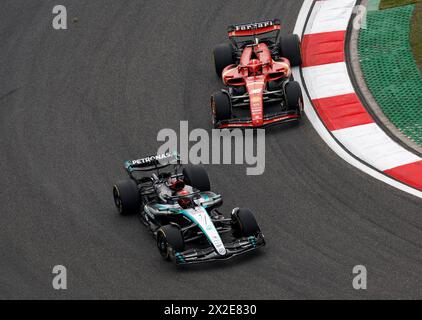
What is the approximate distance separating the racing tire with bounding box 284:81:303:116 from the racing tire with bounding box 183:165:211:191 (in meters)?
2.62

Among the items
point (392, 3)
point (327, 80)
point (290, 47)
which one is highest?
point (392, 3)

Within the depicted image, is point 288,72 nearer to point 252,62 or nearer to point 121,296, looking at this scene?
point 252,62

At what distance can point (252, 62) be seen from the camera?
54.4 feet

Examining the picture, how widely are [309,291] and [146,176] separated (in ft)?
13.5

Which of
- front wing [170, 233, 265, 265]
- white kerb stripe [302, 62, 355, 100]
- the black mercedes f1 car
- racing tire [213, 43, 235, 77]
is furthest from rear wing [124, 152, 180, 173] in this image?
racing tire [213, 43, 235, 77]

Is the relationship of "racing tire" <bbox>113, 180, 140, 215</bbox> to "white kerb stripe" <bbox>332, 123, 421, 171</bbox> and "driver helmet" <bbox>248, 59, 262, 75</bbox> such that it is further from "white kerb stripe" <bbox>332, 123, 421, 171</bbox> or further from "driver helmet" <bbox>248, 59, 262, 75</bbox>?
"driver helmet" <bbox>248, 59, 262, 75</bbox>

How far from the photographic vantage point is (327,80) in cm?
1684

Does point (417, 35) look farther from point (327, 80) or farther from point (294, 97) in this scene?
point (294, 97)

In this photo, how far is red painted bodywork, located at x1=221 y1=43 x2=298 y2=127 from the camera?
15977 mm

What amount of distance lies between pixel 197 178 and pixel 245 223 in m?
1.31

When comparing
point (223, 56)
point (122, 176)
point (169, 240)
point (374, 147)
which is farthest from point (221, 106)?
point (169, 240)

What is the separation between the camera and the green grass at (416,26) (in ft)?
55.7

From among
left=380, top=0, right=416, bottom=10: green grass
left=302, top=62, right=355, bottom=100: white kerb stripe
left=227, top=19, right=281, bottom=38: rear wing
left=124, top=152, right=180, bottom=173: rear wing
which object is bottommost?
left=124, top=152, right=180, bottom=173: rear wing

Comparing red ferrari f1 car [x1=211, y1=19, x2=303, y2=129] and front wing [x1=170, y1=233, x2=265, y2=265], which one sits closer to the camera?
front wing [x1=170, y1=233, x2=265, y2=265]
